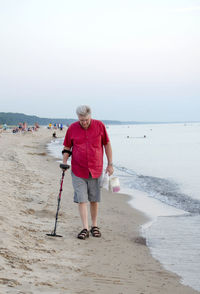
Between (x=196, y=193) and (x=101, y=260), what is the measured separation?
22.0ft

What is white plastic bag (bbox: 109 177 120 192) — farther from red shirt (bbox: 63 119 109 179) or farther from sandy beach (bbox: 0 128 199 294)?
sandy beach (bbox: 0 128 199 294)

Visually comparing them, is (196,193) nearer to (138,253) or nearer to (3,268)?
(138,253)

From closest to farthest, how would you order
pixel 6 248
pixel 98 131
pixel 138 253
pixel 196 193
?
pixel 6 248, pixel 138 253, pixel 98 131, pixel 196 193

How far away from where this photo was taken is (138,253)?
4352 millimetres

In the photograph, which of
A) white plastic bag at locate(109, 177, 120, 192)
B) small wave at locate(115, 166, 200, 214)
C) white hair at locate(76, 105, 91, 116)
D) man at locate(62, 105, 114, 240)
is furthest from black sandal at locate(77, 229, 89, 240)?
small wave at locate(115, 166, 200, 214)

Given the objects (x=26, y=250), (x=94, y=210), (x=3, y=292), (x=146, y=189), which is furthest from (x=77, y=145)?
(x=146, y=189)

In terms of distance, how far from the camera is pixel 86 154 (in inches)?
183

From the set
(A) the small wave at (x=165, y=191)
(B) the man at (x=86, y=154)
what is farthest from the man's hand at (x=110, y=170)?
(A) the small wave at (x=165, y=191)

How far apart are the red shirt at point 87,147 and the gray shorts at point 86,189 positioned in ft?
0.31

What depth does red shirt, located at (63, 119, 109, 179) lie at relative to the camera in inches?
182

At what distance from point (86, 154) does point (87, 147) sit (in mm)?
96

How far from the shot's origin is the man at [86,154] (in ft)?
15.2

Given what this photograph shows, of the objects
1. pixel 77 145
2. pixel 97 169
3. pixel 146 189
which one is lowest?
pixel 146 189

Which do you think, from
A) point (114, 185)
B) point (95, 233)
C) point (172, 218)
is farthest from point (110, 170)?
point (172, 218)
